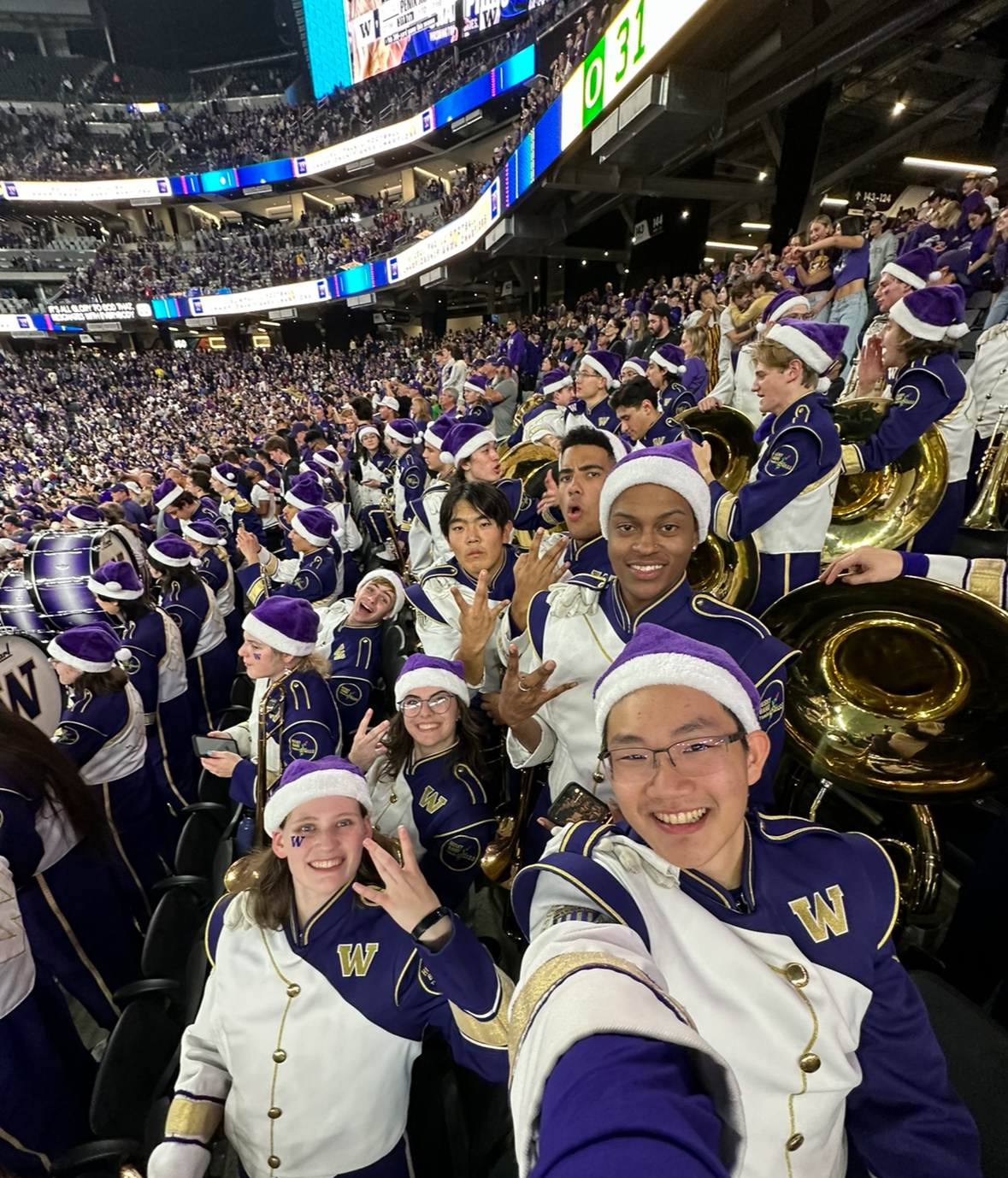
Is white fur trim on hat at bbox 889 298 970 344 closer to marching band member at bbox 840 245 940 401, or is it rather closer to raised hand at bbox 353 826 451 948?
marching band member at bbox 840 245 940 401

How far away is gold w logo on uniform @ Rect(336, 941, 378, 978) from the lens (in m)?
1.57

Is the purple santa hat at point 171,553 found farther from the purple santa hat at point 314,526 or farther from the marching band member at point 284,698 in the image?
the marching band member at point 284,698

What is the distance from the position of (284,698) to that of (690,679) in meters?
2.23

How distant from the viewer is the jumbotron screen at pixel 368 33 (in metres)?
31.3

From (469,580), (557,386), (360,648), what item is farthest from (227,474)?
(469,580)

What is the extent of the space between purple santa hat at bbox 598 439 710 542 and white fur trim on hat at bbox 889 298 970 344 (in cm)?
179

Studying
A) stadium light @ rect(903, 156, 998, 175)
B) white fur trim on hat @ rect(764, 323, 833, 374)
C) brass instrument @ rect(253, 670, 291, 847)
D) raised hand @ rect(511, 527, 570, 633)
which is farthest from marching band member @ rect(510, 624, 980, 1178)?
stadium light @ rect(903, 156, 998, 175)

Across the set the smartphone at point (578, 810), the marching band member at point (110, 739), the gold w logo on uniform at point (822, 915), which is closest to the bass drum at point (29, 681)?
the marching band member at point (110, 739)

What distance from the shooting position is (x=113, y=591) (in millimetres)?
3756

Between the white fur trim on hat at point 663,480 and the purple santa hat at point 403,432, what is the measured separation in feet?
17.2

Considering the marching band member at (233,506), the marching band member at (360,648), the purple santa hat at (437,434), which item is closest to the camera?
the marching band member at (360,648)

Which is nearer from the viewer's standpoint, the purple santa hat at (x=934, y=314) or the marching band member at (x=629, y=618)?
the marching band member at (x=629, y=618)

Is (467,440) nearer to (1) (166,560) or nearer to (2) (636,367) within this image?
(1) (166,560)

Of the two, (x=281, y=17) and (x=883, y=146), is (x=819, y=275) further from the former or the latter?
(x=281, y=17)
